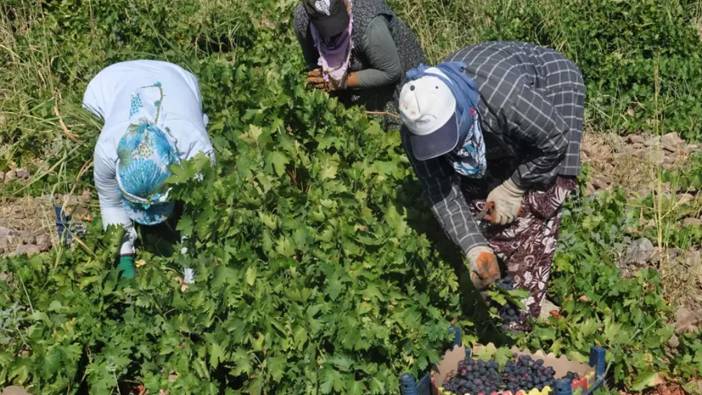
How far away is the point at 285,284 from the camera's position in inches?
142

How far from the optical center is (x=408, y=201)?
4.34 m

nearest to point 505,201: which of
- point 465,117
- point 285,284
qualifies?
point 465,117

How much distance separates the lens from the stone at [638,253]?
448cm

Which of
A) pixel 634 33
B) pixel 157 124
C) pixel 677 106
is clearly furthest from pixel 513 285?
Answer: pixel 634 33

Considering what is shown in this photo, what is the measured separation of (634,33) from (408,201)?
2.79 meters

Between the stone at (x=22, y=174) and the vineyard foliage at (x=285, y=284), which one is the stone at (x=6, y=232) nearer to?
the vineyard foliage at (x=285, y=284)

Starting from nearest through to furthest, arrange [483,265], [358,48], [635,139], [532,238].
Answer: [483,265] < [532,238] < [358,48] < [635,139]

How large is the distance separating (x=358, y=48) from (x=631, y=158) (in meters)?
1.80

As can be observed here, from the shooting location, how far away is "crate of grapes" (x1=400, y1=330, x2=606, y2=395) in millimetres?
3390

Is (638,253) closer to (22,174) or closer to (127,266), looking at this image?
(127,266)

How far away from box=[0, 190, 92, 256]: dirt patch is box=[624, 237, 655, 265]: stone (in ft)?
9.08

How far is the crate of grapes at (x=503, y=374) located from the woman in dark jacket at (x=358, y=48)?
62.3 inches

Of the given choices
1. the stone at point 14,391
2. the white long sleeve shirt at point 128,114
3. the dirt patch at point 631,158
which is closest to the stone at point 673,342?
the dirt patch at point 631,158

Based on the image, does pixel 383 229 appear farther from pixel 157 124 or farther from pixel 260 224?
pixel 157 124
